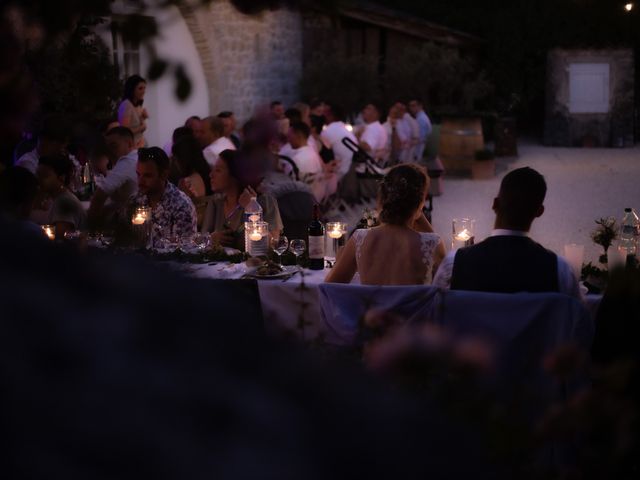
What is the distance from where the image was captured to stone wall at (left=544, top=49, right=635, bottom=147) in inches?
803

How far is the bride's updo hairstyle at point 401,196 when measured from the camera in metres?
3.91

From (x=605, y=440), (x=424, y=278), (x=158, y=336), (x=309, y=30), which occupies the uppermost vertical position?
(x=309, y=30)

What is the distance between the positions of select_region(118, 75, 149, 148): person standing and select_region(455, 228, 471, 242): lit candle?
16.8ft

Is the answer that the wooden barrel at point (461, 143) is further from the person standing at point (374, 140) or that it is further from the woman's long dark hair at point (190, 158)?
the woman's long dark hair at point (190, 158)

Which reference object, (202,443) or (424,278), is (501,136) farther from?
(202,443)

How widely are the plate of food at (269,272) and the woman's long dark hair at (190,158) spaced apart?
215 cm

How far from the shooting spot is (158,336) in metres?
0.87

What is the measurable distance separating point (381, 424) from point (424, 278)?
3079 mm

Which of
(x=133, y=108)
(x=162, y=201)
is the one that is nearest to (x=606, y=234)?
(x=162, y=201)

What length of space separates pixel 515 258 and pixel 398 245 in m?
0.73

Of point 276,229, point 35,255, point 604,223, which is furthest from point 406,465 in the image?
point 276,229

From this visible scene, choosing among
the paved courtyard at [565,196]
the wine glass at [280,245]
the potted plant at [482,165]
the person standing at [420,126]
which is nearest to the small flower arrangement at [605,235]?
the wine glass at [280,245]

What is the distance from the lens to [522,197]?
3354 mm

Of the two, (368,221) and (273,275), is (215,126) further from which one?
(273,275)
